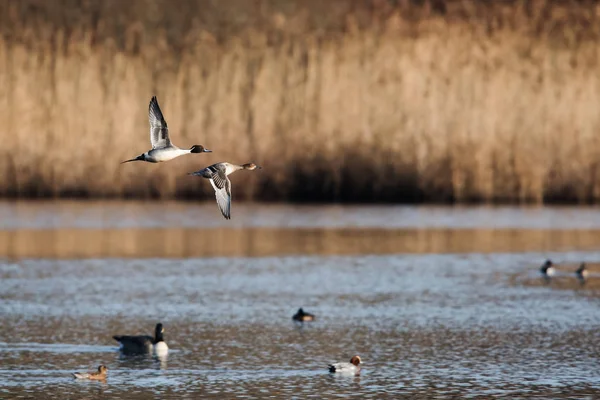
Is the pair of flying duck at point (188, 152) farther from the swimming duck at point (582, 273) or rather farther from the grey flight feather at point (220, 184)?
the swimming duck at point (582, 273)

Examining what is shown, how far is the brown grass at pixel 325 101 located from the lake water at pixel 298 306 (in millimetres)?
7074

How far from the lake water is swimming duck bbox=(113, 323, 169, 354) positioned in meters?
0.20

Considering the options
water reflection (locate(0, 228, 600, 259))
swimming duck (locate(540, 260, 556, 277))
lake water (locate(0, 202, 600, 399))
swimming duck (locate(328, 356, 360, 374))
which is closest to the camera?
lake water (locate(0, 202, 600, 399))

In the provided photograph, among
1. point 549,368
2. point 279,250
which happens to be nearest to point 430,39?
point 279,250

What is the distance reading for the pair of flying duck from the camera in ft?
56.5

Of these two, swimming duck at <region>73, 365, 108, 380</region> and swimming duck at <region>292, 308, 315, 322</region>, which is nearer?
swimming duck at <region>73, 365, 108, 380</region>

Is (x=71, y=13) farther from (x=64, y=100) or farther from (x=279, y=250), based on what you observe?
(x=279, y=250)

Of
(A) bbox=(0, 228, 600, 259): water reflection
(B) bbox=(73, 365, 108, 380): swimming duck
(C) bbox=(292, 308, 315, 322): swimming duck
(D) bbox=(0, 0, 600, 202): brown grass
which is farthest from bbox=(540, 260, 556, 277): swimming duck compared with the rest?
(D) bbox=(0, 0, 600, 202): brown grass

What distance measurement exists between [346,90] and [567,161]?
32.1 ft

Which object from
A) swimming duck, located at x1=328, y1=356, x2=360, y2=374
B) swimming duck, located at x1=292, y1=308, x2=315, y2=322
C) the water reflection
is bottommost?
swimming duck, located at x1=328, y1=356, x2=360, y2=374

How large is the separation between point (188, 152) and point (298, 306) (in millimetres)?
10810

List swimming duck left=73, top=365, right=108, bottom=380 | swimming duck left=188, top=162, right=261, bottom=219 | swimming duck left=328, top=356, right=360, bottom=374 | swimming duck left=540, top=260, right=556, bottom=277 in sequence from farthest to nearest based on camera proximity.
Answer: swimming duck left=540, top=260, right=556, bottom=277, swimming duck left=328, top=356, right=360, bottom=374, swimming duck left=73, top=365, right=108, bottom=380, swimming duck left=188, top=162, right=261, bottom=219

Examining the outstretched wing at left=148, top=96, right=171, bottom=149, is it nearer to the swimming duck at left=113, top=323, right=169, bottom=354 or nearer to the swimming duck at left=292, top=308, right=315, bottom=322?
the swimming duck at left=113, top=323, right=169, bottom=354

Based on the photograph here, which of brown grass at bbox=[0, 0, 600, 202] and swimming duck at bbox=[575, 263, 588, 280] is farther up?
brown grass at bbox=[0, 0, 600, 202]
